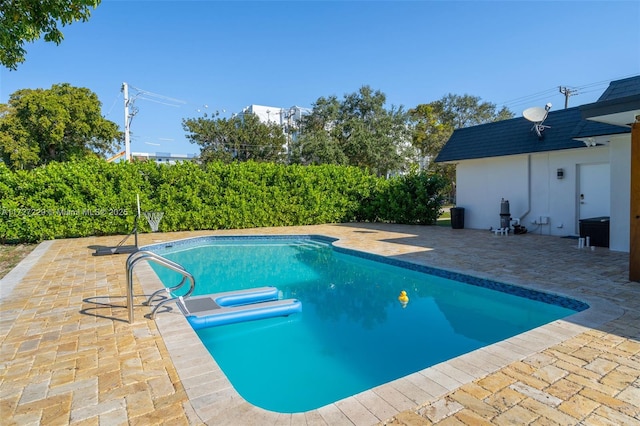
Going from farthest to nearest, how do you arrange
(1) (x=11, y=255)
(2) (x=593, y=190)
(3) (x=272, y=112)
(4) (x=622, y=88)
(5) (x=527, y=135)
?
1. (3) (x=272, y=112)
2. (5) (x=527, y=135)
3. (2) (x=593, y=190)
4. (1) (x=11, y=255)
5. (4) (x=622, y=88)

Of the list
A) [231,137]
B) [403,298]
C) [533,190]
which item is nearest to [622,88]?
[533,190]

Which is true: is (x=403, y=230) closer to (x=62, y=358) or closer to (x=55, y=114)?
(x=62, y=358)

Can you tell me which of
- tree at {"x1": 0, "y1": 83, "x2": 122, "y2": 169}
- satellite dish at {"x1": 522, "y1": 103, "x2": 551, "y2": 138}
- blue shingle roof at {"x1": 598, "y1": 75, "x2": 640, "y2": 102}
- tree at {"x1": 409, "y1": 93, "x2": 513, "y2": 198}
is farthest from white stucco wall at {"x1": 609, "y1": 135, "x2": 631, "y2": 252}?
tree at {"x1": 0, "y1": 83, "x2": 122, "y2": 169}

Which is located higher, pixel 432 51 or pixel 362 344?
pixel 432 51

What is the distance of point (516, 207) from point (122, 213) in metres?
14.9

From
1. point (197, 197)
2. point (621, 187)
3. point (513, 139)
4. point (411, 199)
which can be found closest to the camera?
point (621, 187)

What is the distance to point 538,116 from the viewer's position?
1249 cm

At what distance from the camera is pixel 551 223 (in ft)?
40.9

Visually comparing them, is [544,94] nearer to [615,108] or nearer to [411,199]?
[411,199]

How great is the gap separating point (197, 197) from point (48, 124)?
59.9 feet

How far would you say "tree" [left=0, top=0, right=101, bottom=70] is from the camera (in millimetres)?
5113

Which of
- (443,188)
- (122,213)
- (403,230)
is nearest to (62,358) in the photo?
(122,213)

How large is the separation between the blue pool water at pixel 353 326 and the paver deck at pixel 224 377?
69 cm

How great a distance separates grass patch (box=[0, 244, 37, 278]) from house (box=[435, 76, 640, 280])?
512 inches
